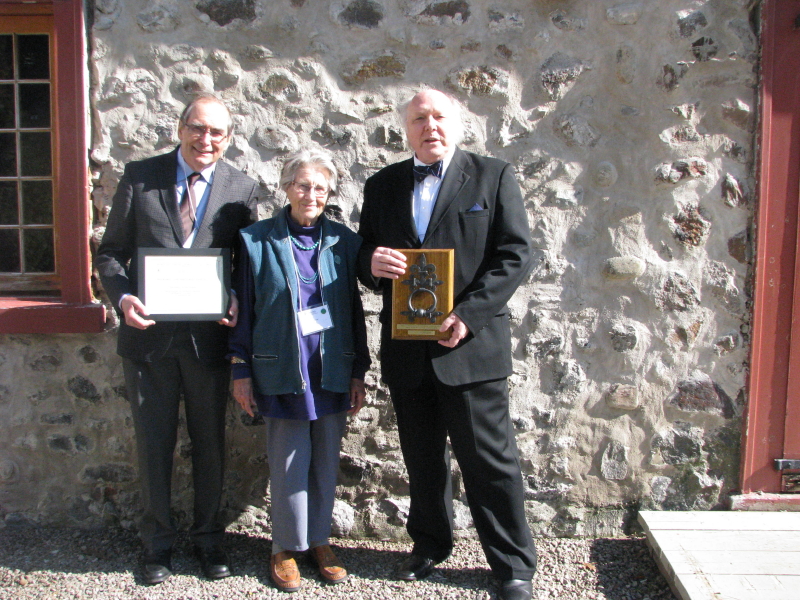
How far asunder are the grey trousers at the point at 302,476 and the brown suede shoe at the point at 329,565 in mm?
66

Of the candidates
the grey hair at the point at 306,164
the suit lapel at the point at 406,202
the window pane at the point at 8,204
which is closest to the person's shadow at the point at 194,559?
the suit lapel at the point at 406,202

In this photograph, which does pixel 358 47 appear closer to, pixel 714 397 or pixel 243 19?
pixel 243 19

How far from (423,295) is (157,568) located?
5.27ft

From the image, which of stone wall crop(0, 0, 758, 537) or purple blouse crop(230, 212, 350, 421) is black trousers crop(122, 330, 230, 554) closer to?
purple blouse crop(230, 212, 350, 421)

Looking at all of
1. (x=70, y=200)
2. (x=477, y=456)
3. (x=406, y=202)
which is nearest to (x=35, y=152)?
(x=70, y=200)

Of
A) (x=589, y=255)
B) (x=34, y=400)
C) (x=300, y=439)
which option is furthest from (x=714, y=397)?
(x=34, y=400)

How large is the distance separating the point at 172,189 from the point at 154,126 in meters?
0.66

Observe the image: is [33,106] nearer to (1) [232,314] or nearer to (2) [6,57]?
(2) [6,57]

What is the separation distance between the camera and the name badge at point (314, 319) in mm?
2520

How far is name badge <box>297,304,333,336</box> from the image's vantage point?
252cm

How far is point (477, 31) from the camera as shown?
3094mm

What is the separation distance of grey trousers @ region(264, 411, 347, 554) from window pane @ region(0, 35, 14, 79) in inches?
86.8

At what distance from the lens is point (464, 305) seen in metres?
2.36

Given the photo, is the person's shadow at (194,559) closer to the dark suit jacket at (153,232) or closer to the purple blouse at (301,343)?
the purple blouse at (301,343)
